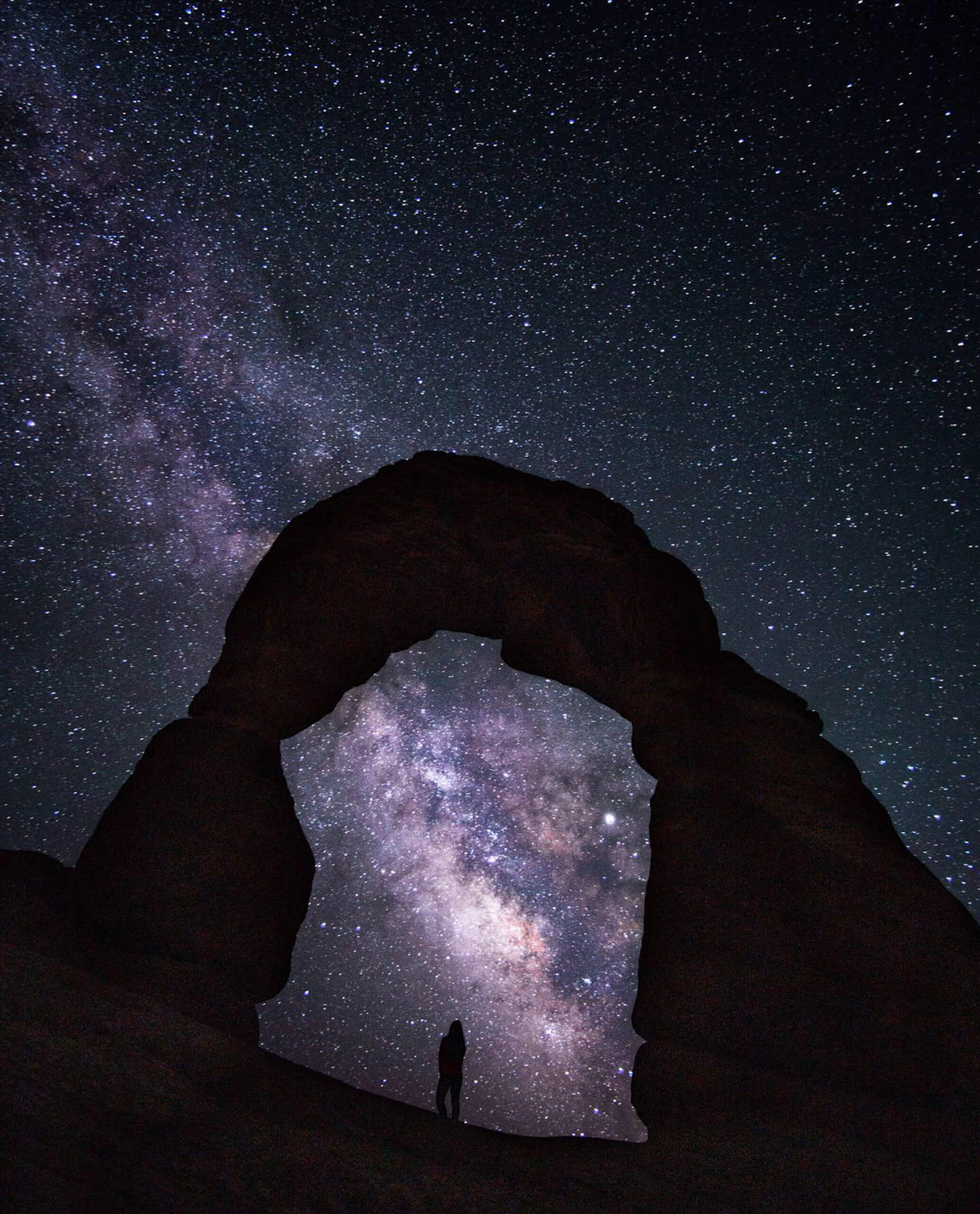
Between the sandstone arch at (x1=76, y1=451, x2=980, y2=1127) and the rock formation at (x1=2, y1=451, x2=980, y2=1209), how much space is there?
0.08ft

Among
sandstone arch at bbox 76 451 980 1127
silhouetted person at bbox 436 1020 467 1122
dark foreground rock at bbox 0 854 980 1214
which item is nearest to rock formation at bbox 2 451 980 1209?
sandstone arch at bbox 76 451 980 1127

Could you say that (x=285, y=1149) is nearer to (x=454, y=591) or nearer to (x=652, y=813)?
(x=652, y=813)

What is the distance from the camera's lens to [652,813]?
329 inches

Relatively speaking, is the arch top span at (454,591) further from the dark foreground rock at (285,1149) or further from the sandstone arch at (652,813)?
the dark foreground rock at (285,1149)

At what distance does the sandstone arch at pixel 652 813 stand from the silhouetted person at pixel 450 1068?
326cm

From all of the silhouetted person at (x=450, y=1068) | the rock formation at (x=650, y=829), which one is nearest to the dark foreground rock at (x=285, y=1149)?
the rock formation at (x=650, y=829)

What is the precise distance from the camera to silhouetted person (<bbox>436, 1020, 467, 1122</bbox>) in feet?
31.7

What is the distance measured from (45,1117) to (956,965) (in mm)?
7458

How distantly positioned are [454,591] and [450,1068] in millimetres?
6866

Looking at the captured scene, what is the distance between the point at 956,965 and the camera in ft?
21.5

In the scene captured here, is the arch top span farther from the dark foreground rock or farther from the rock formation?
the dark foreground rock

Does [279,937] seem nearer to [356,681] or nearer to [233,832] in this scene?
[233,832]

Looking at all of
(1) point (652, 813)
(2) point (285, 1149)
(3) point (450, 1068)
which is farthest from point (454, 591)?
(2) point (285, 1149)

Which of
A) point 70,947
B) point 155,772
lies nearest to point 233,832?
point 155,772
